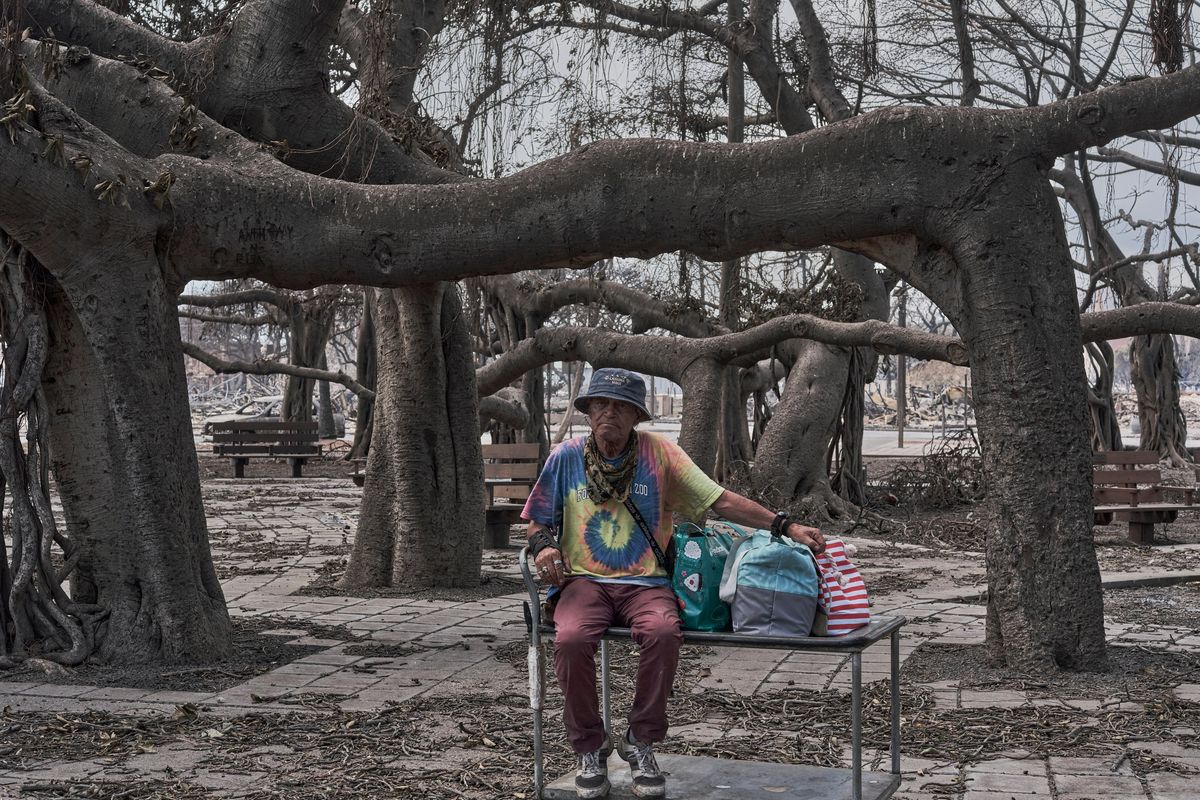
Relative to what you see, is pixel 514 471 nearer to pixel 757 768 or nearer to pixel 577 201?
pixel 577 201

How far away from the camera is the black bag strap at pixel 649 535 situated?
499 cm

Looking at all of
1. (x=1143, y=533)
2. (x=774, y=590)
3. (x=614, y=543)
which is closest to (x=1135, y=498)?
(x=1143, y=533)

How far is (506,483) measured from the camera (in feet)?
47.3

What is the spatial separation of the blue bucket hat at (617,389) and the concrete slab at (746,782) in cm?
126

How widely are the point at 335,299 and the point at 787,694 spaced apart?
1868cm

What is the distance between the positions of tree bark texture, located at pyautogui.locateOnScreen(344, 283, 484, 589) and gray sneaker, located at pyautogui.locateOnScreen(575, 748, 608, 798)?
5.85 m

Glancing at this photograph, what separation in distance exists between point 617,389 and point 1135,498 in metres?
11.0

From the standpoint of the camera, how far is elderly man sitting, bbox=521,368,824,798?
4738 millimetres

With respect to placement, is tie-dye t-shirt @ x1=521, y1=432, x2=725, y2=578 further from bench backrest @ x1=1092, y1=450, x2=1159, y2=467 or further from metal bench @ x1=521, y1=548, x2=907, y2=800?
bench backrest @ x1=1092, y1=450, x2=1159, y2=467

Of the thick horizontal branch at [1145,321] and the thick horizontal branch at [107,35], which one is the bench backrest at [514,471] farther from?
the thick horizontal branch at [107,35]

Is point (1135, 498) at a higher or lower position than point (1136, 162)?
lower

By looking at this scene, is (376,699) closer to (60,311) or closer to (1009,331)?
(60,311)

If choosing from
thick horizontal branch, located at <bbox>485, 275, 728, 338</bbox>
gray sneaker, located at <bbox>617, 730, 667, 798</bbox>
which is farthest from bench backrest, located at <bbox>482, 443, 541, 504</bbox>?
gray sneaker, located at <bbox>617, 730, 667, 798</bbox>

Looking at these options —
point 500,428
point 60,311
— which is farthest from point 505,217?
point 500,428
